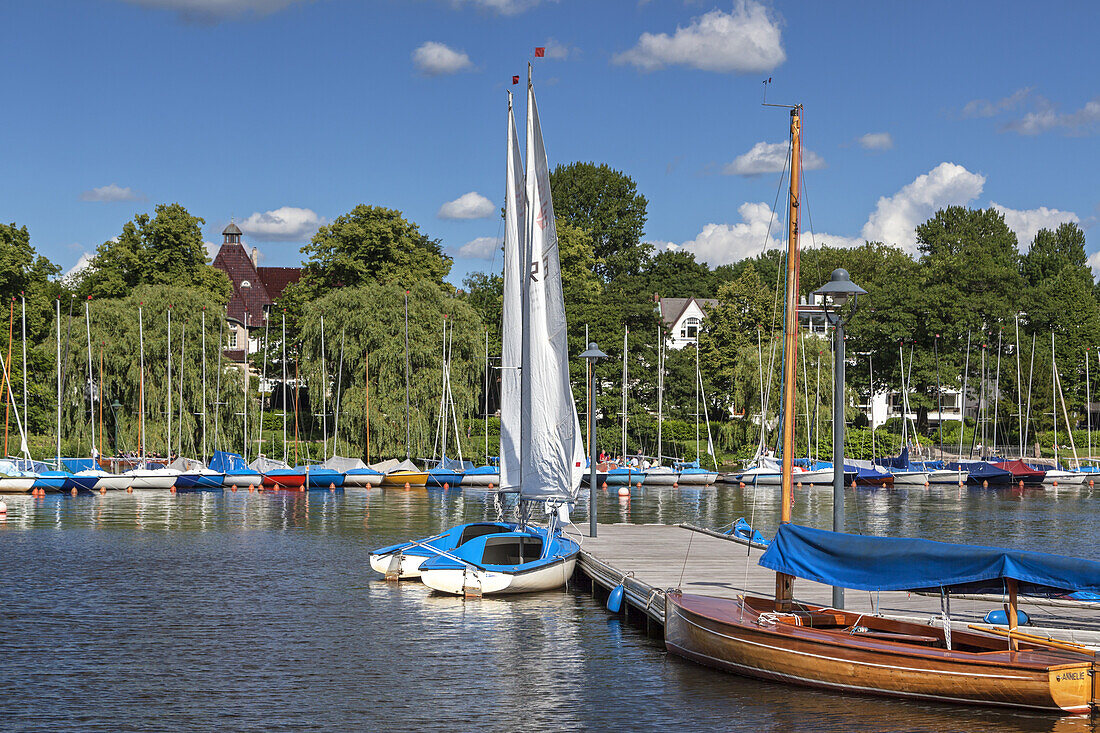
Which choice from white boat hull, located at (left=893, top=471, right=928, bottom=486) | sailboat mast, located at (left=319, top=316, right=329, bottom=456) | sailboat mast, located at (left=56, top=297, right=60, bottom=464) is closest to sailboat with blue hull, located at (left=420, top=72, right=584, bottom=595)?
sailboat mast, located at (left=56, top=297, right=60, bottom=464)

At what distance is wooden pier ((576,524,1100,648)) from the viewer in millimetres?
21234

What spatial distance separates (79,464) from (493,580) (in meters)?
49.6

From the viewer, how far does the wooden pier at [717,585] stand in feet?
69.7

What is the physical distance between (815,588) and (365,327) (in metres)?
56.4

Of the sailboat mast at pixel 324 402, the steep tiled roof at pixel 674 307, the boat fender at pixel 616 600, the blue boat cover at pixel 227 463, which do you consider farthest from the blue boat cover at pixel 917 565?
the steep tiled roof at pixel 674 307

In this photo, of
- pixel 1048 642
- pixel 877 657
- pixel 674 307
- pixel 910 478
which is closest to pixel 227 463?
pixel 910 478

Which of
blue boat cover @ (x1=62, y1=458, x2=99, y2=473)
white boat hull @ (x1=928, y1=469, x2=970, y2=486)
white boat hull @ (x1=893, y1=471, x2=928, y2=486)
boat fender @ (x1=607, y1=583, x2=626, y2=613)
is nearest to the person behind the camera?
boat fender @ (x1=607, y1=583, x2=626, y2=613)

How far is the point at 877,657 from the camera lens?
59.3ft

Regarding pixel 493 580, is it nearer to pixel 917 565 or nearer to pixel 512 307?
pixel 512 307

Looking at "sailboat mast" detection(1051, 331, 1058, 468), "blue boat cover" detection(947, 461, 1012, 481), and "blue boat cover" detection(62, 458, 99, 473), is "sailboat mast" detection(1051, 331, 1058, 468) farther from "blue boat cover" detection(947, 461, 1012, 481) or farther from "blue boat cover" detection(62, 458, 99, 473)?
"blue boat cover" detection(62, 458, 99, 473)

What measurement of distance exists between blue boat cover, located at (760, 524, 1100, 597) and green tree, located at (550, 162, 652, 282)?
10775 cm

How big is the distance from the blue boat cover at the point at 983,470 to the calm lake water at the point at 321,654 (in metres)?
35.3

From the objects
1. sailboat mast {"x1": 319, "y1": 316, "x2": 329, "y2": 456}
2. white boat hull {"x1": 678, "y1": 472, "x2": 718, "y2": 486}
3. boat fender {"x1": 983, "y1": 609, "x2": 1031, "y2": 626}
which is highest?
sailboat mast {"x1": 319, "y1": 316, "x2": 329, "y2": 456}

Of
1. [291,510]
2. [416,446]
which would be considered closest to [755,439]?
[416,446]
